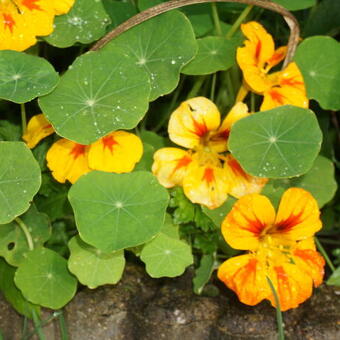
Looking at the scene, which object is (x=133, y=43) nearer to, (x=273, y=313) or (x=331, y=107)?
(x=331, y=107)

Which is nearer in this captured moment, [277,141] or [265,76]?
[277,141]

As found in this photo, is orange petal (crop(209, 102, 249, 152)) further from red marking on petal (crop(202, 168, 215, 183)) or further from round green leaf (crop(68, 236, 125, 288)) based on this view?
round green leaf (crop(68, 236, 125, 288))

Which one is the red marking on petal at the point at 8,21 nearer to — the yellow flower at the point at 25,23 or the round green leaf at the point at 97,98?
the yellow flower at the point at 25,23

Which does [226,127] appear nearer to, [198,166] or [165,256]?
[198,166]

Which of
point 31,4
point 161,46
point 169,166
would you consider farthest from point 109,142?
Answer: point 31,4

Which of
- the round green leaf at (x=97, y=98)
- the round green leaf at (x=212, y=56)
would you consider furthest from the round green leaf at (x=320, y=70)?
the round green leaf at (x=97, y=98)
